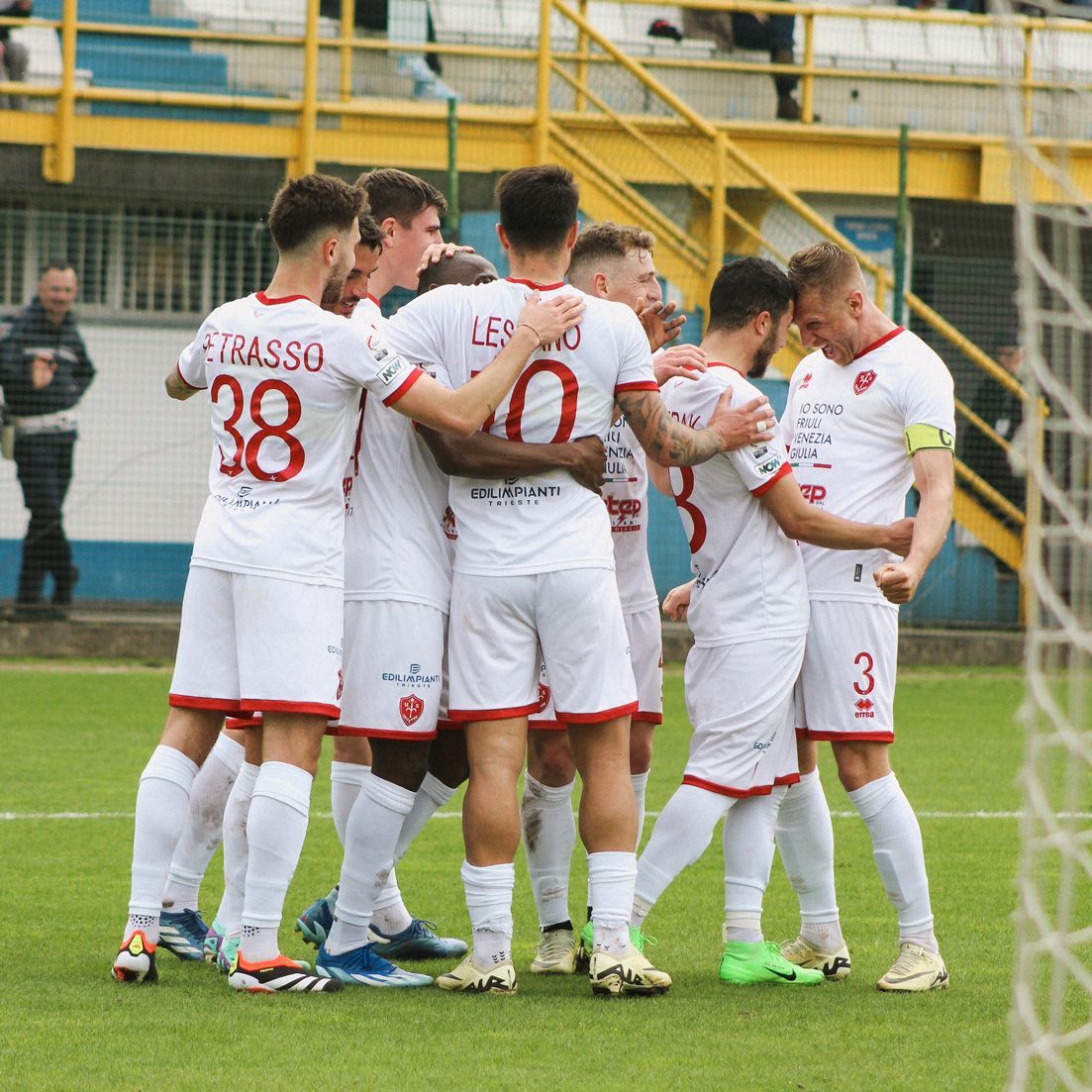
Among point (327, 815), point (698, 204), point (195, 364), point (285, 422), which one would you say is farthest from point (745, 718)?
point (698, 204)

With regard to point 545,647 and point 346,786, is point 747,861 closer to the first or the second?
point 545,647

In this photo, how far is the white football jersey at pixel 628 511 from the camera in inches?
218

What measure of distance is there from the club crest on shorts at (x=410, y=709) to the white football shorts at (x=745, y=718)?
2.54ft

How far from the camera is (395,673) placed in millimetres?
4988

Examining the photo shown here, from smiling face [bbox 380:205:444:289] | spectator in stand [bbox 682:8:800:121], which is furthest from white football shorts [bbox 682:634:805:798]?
spectator in stand [bbox 682:8:800:121]

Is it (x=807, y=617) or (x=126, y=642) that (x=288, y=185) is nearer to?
(x=807, y=617)

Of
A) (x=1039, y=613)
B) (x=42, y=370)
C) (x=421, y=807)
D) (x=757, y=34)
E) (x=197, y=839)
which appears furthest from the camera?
(x=757, y=34)

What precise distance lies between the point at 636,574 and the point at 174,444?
28.7ft

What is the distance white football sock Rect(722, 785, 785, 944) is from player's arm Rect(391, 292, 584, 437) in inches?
54.5

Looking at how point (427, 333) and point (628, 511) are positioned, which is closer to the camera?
point (427, 333)

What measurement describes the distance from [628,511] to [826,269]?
95 centimetres

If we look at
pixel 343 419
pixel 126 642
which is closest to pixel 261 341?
pixel 343 419

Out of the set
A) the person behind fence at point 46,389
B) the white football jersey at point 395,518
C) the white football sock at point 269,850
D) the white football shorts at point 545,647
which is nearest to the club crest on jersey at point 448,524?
the white football jersey at point 395,518

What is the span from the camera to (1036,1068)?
4.09 metres
